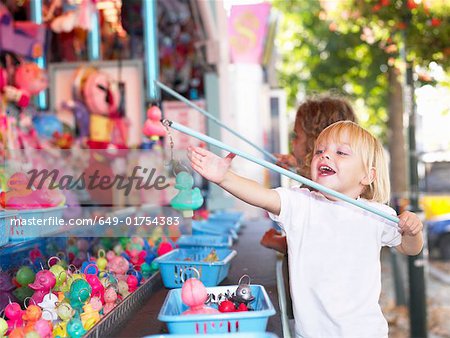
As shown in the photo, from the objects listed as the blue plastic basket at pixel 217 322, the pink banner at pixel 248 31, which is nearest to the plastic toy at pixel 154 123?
the blue plastic basket at pixel 217 322

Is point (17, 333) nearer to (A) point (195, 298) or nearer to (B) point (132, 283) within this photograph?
(A) point (195, 298)

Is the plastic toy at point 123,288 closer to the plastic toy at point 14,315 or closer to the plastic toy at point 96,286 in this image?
the plastic toy at point 96,286

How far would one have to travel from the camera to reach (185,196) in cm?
288

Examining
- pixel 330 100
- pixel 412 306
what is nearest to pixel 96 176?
pixel 330 100

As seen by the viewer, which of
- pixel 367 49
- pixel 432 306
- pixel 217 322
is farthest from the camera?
pixel 367 49

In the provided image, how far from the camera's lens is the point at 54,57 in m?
6.45

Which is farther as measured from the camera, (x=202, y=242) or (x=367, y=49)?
(x=367, y=49)

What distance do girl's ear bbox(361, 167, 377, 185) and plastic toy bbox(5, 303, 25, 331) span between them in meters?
1.27

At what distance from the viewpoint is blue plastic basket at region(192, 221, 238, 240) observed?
13.3ft

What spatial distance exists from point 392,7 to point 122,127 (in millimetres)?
3072

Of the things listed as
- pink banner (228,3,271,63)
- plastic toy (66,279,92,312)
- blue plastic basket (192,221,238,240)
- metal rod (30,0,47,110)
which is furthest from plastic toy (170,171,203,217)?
pink banner (228,3,271,63)

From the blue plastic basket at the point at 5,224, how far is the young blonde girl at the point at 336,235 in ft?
2.47

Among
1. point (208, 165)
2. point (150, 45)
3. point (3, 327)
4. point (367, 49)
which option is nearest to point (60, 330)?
point (3, 327)

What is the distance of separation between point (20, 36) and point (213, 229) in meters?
2.35
